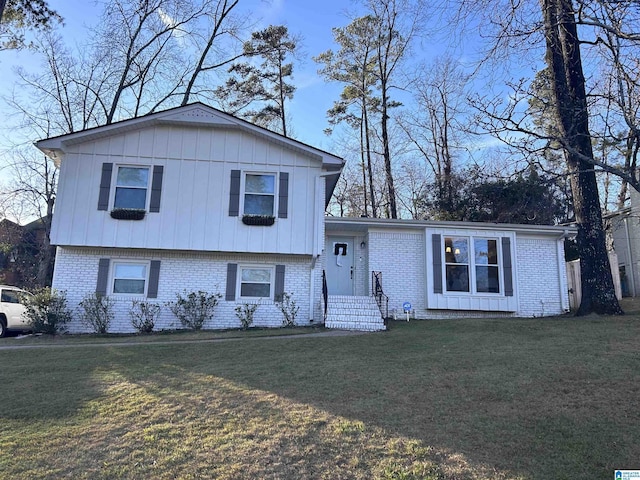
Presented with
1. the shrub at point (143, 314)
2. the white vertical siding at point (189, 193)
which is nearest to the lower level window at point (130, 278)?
the shrub at point (143, 314)

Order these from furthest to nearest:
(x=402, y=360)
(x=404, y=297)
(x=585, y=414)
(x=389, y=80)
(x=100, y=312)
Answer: (x=389, y=80), (x=404, y=297), (x=100, y=312), (x=402, y=360), (x=585, y=414)

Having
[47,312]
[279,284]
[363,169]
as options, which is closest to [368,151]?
[363,169]

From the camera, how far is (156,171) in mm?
12766

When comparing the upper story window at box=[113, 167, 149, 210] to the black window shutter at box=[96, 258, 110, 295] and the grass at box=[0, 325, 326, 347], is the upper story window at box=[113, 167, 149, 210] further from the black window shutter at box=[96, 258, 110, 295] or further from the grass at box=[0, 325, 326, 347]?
the grass at box=[0, 325, 326, 347]

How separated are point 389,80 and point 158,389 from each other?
74.8ft

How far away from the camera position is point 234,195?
42.1ft

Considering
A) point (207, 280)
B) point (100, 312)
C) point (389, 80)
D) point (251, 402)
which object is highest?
point (389, 80)

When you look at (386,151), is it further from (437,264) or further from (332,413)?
(332,413)

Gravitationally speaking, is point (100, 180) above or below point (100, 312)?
above

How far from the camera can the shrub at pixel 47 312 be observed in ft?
39.1

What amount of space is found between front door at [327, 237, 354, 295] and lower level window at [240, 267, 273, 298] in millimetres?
2238

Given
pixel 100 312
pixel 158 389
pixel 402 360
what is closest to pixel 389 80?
pixel 100 312

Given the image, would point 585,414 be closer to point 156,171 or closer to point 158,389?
point 158,389

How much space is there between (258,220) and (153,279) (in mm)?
3374
